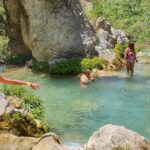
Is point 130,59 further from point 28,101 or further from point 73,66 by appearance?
point 28,101

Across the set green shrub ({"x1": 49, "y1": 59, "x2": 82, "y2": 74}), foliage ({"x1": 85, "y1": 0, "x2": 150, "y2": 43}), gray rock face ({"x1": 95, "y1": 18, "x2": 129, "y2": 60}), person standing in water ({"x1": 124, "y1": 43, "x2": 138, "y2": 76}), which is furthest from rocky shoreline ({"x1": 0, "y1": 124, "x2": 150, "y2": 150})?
foliage ({"x1": 85, "y1": 0, "x2": 150, "y2": 43})

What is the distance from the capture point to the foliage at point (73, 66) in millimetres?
28547

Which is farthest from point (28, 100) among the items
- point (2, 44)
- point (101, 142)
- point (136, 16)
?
point (2, 44)

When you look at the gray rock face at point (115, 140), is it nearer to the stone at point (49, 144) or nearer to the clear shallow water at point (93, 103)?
the stone at point (49, 144)

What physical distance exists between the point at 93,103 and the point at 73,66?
8.11 metres

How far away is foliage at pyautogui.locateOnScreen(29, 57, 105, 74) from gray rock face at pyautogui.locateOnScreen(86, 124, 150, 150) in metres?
16.0

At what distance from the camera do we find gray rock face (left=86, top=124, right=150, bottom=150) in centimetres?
A: 1195

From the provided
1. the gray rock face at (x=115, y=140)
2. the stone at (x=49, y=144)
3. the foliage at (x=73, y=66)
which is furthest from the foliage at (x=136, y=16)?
the stone at (x=49, y=144)

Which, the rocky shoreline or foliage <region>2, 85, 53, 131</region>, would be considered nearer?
the rocky shoreline

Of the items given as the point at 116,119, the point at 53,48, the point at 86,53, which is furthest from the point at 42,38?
the point at 116,119

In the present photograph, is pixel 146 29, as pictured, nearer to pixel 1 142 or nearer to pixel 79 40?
pixel 79 40

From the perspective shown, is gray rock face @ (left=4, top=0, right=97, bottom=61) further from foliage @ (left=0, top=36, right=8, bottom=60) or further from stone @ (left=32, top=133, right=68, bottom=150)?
stone @ (left=32, top=133, right=68, bottom=150)

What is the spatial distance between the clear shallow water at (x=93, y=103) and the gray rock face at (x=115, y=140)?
284 cm

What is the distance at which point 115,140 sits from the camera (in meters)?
12.1
